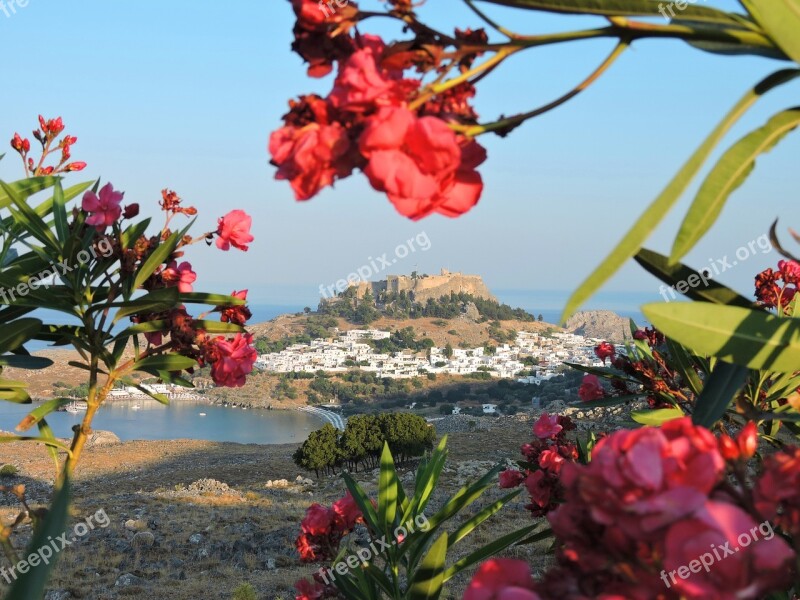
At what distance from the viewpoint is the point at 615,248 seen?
1.43ft

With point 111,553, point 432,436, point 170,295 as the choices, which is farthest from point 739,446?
point 432,436

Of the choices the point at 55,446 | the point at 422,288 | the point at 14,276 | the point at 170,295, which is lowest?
the point at 55,446

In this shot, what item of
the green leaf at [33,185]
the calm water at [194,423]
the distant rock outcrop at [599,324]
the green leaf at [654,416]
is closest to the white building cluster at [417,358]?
the distant rock outcrop at [599,324]

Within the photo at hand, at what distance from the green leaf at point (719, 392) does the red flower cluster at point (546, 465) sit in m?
0.94

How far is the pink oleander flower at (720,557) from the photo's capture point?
1.20 ft

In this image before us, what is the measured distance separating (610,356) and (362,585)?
1.54 metres

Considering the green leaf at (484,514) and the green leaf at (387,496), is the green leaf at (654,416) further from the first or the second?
the green leaf at (387,496)

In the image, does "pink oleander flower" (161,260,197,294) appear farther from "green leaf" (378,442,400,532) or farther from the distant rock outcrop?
the distant rock outcrop

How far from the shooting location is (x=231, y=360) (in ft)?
4.58

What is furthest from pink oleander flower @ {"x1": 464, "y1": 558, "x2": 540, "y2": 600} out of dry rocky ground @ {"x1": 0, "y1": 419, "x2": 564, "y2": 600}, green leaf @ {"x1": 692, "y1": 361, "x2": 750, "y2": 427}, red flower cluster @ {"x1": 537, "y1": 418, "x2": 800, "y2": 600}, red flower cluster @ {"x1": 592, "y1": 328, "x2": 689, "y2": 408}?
dry rocky ground @ {"x1": 0, "y1": 419, "x2": 564, "y2": 600}

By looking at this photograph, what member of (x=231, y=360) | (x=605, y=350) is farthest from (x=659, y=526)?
(x=605, y=350)

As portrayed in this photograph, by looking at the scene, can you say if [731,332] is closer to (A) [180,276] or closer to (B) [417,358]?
(A) [180,276]

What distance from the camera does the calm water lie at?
126 feet

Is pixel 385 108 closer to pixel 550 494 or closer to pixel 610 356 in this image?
pixel 550 494
